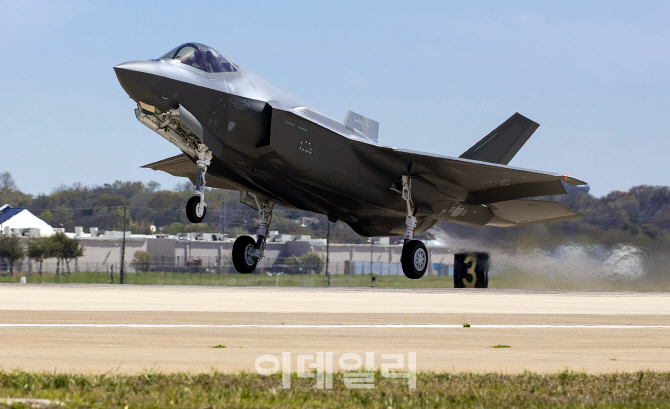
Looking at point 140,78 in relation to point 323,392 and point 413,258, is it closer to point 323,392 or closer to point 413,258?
point 413,258

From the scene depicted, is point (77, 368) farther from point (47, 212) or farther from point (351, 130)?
point (47, 212)

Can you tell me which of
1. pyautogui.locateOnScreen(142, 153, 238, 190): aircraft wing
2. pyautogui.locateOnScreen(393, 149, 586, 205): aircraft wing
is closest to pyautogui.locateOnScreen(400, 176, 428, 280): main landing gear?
pyautogui.locateOnScreen(393, 149, 586, 205): aircraft wing

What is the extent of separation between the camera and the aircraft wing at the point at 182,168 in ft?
73.6

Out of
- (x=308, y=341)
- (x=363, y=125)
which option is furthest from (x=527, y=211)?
(x=308, y=341)

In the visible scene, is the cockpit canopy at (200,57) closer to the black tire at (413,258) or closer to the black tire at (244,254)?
the black tire at (244,254)

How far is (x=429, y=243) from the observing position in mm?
45969

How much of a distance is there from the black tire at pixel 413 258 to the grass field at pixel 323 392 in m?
12.9

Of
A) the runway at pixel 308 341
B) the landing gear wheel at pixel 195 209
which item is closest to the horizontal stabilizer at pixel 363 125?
the landing gear wheel at pixel 195 209

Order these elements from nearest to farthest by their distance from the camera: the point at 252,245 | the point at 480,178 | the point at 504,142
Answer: the point at 480,178, the point at 252,245, the point at 504,142

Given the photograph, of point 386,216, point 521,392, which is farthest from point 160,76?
point 521,392

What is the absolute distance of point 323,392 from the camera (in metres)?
6.38

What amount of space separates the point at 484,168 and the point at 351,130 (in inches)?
146

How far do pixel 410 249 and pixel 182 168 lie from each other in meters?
7.84

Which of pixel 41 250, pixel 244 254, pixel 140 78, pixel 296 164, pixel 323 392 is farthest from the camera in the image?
pixel 41 250
